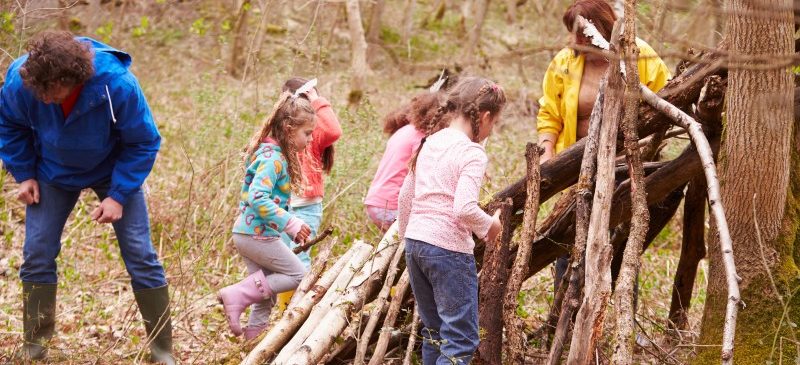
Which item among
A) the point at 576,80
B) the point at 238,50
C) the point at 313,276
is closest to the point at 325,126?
the point at 313,276

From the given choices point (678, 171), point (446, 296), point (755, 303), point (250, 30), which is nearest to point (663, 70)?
point (678, 171)

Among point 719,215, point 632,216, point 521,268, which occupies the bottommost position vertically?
A: point 521,268

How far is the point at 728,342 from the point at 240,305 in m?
2.59

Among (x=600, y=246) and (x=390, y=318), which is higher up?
(x=600, y=246)

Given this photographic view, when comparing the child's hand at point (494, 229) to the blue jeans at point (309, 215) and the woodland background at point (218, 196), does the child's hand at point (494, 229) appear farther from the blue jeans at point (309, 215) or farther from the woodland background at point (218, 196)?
the blue jeans at point (309, 215)

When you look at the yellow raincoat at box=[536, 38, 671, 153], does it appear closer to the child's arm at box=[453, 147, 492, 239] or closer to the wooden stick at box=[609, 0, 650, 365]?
the wooden stick at box=[609, 0, 650, 365]

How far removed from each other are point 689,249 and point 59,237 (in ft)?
11.3

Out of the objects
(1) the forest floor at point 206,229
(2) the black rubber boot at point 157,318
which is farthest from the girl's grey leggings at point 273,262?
(2) the black rubber boot at point 157,318

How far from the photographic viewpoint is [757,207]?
11.5 ft

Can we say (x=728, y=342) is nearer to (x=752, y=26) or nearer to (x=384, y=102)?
(x=752, y=26)

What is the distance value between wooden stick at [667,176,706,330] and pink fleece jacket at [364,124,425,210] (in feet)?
5.21

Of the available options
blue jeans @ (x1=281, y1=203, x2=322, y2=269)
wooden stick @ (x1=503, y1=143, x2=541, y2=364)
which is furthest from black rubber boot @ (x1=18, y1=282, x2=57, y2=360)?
wooden stick @ (x1=503, y1=143, x2=541, y2=364)

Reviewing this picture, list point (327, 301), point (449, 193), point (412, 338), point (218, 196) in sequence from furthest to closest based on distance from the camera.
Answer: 1. point (218, 196)
2. point (327, 301)
3. point (412, 338)
4. point (449, 193)

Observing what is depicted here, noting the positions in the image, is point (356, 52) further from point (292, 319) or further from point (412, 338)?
point (412, 338)
